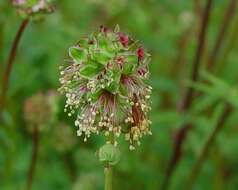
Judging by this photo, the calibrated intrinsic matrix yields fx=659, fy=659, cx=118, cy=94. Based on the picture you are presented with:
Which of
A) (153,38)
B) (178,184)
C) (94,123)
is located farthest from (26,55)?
(94,123)

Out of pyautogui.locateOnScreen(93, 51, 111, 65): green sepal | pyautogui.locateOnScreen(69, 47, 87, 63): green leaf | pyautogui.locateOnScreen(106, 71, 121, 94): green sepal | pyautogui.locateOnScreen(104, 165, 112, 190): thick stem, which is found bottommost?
pyautogui.locateOnScreen(104, 165, 112, 190): thick stem

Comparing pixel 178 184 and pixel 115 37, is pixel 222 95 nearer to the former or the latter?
pixel 178 184

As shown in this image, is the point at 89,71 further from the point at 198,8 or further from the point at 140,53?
the point at 198,8

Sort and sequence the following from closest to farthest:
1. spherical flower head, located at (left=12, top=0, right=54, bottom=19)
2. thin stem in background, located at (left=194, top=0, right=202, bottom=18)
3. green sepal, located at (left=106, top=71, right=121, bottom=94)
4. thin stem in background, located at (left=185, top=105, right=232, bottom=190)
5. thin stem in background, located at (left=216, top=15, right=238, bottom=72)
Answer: green sepal, located at (left=106, top=71, right=121, bottom=94) < spherical flower head, located at (left=12, top=0, right=54, bottom=19) < thin stem in background, located at (left=185, top=105, right=232, bottom=190) < thin stem in background, located at (left=216, top=15, right=238, bottom=72) < thin stem in background, located at (left=194, top=0, right=202, bottom=18)

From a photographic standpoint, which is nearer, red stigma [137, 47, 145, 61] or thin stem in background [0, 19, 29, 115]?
red stigma [137, 47, 145, 61]

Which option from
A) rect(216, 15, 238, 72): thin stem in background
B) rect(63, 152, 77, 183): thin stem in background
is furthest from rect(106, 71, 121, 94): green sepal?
rect(63, 152, 77, 183): thin stem in background

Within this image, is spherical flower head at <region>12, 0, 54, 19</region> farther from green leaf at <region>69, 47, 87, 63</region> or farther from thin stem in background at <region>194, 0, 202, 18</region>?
thin stem in background at <region>194, 0, 202, 18</region>

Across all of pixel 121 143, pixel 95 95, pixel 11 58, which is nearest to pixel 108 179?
pixel 95 95
